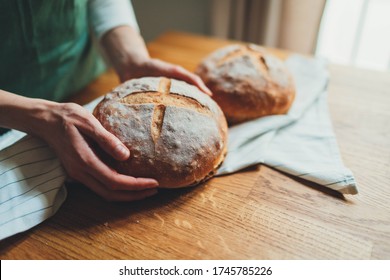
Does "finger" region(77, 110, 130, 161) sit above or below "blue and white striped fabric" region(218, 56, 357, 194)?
above

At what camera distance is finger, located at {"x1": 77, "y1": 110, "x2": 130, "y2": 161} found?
714mm

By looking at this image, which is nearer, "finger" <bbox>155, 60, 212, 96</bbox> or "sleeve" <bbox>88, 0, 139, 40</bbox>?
"finger" <bbox>155, 60, 212, 96</bbox>

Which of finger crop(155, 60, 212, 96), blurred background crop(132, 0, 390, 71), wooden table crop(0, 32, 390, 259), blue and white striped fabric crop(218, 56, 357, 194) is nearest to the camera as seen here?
wooden table crop(0, 32, 390, 259)

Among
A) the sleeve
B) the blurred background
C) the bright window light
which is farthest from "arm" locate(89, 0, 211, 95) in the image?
the bright window light

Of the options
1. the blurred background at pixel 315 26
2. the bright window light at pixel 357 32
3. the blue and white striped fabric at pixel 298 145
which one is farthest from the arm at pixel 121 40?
the bright window light at pixel 357 32

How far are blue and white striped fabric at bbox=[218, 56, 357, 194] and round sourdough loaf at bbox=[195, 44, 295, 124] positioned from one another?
0.12ft

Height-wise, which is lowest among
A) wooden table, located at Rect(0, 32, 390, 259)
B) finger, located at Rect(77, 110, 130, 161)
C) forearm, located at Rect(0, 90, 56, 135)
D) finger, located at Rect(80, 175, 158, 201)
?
wooden table, located at Rect(0, 32, 390, 259)

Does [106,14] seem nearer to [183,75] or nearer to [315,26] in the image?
[183,75]

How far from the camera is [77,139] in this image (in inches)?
27.9

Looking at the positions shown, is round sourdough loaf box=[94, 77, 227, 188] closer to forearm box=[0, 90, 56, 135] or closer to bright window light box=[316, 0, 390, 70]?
forearm box=[0, 90, 56, 135]

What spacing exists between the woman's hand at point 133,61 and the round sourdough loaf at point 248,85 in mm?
58

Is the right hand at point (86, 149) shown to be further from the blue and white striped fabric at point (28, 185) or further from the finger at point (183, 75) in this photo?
the finger at point (183, 75)

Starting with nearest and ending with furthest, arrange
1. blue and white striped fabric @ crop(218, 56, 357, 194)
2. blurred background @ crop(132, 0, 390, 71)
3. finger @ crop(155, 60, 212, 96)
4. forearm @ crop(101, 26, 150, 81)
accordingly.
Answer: blue and white striped fabric @ crop(218, 56, 357, 194) < finger @ crop(155, 60, 212, 96) < forearm @ crop(101, 26, 150, 81) < blurred background @ crop(132, 0, 390, 71)

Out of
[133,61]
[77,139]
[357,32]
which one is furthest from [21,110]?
[357,32]
